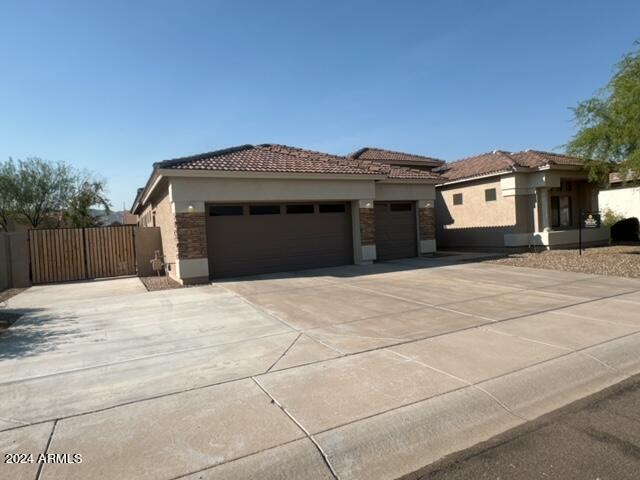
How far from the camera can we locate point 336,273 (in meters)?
14.1

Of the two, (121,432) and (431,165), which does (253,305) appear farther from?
(431,165)

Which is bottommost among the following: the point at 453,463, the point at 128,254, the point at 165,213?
the point at 453,463

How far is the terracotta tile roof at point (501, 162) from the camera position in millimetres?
19422

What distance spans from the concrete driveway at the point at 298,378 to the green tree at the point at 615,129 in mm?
7111

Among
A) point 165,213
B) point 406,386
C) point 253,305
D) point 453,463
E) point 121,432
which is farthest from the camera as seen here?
point 165,213

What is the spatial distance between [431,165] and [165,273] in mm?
16353

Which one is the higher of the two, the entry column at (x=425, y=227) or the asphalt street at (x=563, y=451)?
the entry column at (x=425, y=227)

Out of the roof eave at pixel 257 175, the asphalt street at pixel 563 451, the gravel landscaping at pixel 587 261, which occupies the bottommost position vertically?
the asphalt street at pixel 563 451

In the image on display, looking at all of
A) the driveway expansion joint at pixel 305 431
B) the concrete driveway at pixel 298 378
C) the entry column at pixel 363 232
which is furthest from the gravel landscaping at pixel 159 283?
the driveway expansion joint at pixel 305 431

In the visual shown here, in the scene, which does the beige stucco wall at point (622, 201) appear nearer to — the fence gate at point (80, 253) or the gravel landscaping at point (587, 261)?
the gravel landscaping at point (587, 261)

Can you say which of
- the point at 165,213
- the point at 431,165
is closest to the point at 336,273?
the point at 165,213

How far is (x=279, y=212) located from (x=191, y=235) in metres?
3.23

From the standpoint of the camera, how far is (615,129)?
1434cm

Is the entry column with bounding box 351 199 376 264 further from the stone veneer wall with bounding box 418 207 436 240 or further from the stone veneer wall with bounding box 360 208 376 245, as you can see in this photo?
the stone veneer wall with bounding box 418 207 436 240
